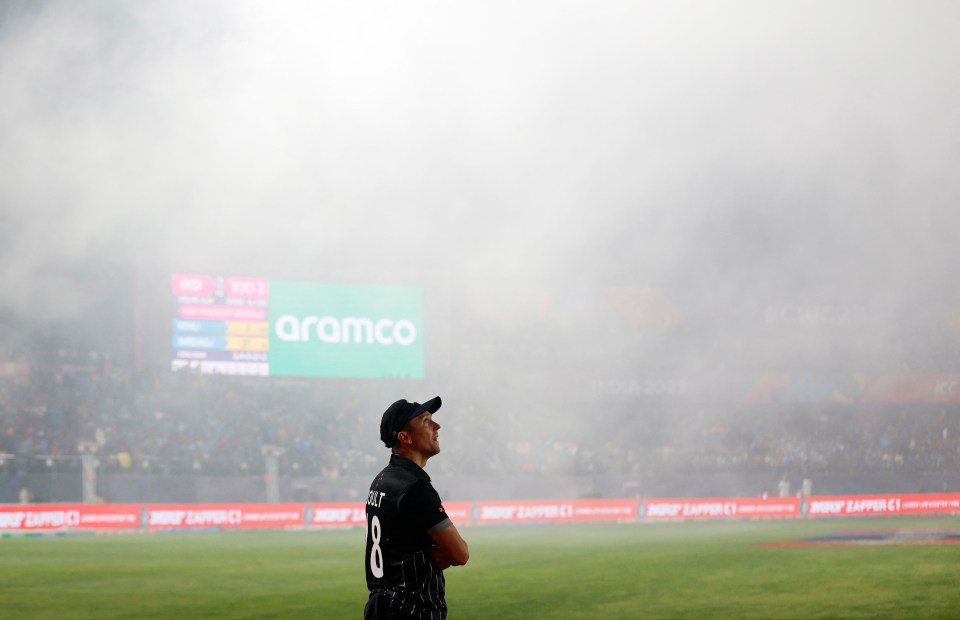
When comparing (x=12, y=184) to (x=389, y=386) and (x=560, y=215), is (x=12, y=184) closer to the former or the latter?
→ (x=560, y=215)

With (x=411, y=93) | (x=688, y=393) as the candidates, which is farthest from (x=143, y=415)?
(x=688, y=393)

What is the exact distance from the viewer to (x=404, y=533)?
276 centimetres

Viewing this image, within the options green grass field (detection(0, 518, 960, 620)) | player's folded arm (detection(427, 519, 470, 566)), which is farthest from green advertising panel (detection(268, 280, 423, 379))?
player's folded arm (detection(427, 519, 470, 566))

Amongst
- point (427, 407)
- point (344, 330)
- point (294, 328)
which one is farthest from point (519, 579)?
point (344, 330)

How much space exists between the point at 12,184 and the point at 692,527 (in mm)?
11751

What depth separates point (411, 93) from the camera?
1236cm

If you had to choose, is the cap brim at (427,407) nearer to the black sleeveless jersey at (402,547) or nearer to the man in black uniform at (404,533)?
the man in black uniform at (404,533)

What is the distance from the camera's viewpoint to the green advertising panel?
20734mm

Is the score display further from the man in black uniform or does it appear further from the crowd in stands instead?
the man in black uniform

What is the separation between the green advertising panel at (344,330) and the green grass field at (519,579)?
668 cm

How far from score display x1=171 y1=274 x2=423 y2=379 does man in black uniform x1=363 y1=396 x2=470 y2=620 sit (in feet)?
57.2

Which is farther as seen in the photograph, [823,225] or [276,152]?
[823,225]

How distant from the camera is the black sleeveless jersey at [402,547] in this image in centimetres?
273

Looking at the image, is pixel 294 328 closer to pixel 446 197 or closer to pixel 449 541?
pixel 446 197
